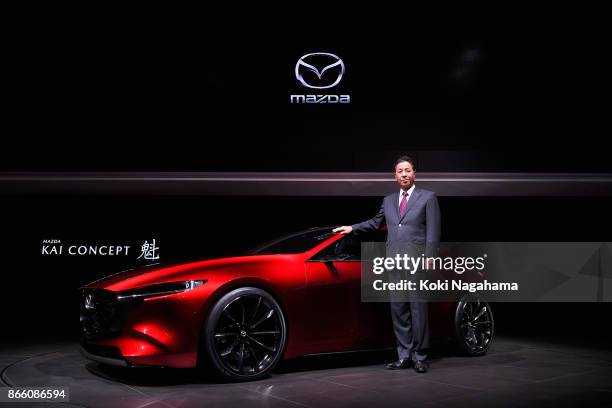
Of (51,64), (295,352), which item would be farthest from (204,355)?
(51,64)

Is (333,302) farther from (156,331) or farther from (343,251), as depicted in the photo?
(156,331)

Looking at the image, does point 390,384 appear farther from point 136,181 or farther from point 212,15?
point 212,15

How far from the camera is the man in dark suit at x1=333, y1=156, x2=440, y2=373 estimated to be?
5168 mm

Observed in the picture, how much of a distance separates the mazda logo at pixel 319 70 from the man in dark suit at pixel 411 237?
611 centimetres

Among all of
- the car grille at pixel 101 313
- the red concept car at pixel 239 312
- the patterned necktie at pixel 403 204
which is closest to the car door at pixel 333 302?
the red concept car at pixel 239 312

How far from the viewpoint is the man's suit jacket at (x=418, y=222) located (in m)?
5.12

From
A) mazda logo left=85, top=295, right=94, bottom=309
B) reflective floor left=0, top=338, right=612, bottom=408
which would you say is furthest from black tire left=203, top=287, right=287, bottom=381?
mazda logo left=85, top=295, right=94, bottom=309

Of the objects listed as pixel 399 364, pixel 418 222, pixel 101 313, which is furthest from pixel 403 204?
pixel 101 313

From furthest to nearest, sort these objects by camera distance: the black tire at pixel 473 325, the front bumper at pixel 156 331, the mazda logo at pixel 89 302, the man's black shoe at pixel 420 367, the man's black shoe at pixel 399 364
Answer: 1. the black tire at pixel 473 325
2. the man's black shoe at pixel 399 364
3. the man's black shoe at pixel 420 367
4. the mazda logo at pixel 89 302
5. the front bumper at pixel 156 331

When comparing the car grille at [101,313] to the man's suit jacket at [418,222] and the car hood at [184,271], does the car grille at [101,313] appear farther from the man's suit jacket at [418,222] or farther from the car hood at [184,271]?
the man's suit jacket at [418,222]

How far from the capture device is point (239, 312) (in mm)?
4816

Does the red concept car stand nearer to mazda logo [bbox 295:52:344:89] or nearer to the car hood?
the car hood

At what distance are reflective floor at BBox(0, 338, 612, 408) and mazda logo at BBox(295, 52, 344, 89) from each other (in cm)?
610

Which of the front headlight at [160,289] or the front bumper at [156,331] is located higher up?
the front headlight at [160,289]
